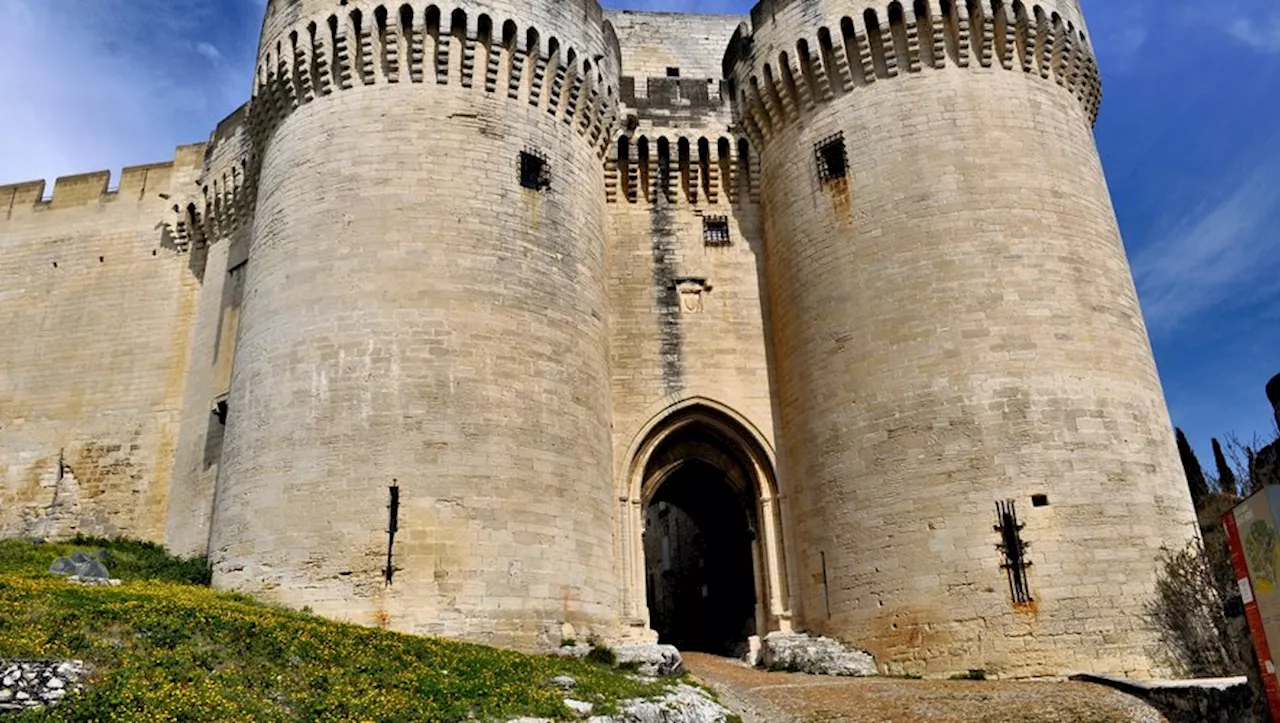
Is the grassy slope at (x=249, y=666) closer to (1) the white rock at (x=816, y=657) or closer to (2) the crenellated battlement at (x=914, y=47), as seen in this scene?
(1) the white rock at (x=816, y=657)

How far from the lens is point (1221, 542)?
11.5 m

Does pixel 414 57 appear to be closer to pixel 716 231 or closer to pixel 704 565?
pixel 716 231

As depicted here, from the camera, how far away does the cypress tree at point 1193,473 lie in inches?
766

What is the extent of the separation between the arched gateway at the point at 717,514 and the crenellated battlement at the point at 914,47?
17.3ft

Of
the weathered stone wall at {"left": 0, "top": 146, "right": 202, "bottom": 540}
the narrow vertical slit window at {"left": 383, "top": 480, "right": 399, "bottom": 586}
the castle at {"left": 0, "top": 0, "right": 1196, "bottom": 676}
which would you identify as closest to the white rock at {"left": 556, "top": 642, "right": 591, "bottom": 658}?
the castle at {"left": 0, "top": 0, "right": 1196, "bottom": 676}

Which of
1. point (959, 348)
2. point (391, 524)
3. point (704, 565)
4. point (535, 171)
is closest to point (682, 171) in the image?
point (535, 171)

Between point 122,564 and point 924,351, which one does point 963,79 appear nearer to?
point 924,351

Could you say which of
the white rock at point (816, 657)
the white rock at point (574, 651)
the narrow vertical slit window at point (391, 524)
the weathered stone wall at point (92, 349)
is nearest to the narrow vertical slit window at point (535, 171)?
the narrow vertical slit window at point (391, 524)

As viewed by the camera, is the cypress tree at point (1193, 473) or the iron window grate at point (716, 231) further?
the cypress tree at point (1193, 473)

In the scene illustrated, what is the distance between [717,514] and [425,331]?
7.26 metres

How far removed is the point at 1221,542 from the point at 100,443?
16.9 metres

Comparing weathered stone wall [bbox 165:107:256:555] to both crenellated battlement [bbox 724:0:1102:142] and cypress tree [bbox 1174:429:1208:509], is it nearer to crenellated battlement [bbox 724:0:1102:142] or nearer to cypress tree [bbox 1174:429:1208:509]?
crenellated battlement [bbox 724:0:1102:142]

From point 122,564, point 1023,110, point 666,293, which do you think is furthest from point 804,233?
point 122,564

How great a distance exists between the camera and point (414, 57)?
13.5 metres
